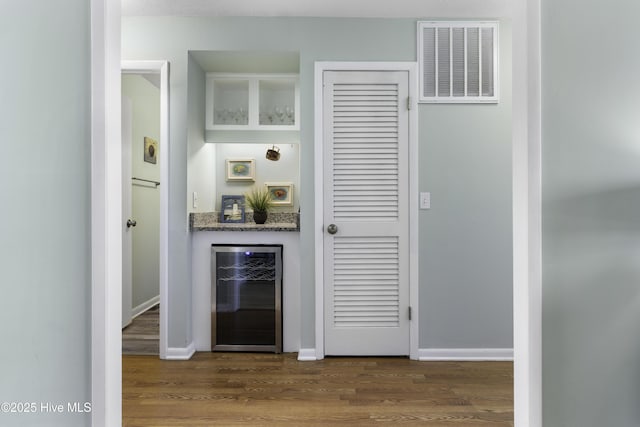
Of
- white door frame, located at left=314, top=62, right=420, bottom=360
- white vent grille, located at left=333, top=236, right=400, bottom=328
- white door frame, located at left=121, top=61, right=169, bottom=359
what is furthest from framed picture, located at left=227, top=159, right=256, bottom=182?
white vent grille, located at left=333, top=236, right=400, bottom=328

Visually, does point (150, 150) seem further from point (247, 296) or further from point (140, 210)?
point (247, 296)

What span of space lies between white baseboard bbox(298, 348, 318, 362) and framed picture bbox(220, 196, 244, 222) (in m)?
1.22

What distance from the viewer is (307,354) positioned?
2.75 meters

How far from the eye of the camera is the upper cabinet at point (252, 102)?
3.23 metres

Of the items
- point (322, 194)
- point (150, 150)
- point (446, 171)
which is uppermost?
point (150, 150)

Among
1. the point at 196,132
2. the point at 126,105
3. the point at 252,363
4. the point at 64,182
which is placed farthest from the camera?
the point at 126,105

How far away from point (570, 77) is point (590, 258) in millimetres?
639

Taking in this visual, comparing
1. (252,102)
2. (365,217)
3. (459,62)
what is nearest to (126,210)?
(252,102)

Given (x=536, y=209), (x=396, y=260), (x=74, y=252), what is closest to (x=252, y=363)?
(x=396, y=260)

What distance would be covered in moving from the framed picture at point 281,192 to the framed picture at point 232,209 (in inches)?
11.4

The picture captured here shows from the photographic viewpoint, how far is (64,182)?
1.23m

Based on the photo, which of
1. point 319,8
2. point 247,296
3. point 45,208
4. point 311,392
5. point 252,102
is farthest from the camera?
point 252,102

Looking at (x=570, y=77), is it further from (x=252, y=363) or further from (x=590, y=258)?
(x=252, y=363)

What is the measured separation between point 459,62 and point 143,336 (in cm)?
327
